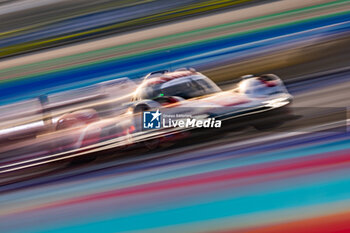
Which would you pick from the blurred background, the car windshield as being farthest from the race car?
the blurred background

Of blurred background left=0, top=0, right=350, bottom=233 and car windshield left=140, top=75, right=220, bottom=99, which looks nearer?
blurred background left=0, top=0, right=350, bottom=233

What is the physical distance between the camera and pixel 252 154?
65.8 inches

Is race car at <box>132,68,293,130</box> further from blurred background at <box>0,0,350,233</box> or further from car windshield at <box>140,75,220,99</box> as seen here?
blurred background at <box>0,0,350,233</box>

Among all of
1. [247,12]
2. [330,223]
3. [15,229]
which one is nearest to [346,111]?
[330,223]

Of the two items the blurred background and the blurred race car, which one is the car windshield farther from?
the blurred background

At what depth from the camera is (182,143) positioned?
172 centimetres

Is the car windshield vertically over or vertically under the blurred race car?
over

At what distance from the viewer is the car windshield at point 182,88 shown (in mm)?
1720

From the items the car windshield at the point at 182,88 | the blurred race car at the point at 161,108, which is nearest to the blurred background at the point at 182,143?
the blurred race car at the point at 161,108

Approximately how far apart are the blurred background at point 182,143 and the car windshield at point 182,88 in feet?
0.60

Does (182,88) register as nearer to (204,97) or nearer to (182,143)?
(204,97)

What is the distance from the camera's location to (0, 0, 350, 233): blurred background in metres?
1.49

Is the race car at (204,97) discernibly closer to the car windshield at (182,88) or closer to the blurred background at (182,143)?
the car windshield at (182,88)

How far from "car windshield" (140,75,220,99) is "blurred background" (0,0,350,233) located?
18 cm
